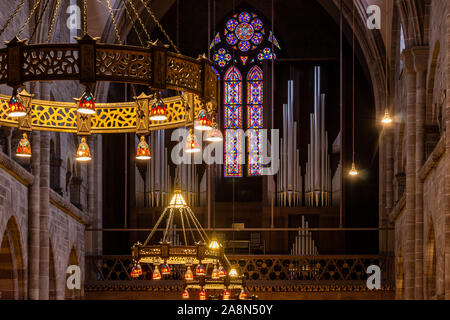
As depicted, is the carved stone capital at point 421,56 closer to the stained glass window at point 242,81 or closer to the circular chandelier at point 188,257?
the circular chandelier at point 188,257

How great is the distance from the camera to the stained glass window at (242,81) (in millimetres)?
25719

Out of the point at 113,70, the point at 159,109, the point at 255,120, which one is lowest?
the point at 159,109

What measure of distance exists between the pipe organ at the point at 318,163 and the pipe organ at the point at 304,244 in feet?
2.50

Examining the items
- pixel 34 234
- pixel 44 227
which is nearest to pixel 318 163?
pixel 44 227

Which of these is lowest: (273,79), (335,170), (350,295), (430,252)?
(350,295)

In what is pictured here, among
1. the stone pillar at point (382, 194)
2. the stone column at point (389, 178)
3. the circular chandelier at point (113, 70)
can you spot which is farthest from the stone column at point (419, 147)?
the circular chandelier at point (113, 70)

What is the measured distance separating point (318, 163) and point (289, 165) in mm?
763

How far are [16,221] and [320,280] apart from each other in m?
9.29

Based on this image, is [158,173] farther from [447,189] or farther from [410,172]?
[447,189]

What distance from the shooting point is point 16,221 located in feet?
50.8

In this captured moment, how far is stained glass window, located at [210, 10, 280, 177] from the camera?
25.7 metres

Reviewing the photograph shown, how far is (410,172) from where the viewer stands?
17.2 meters
